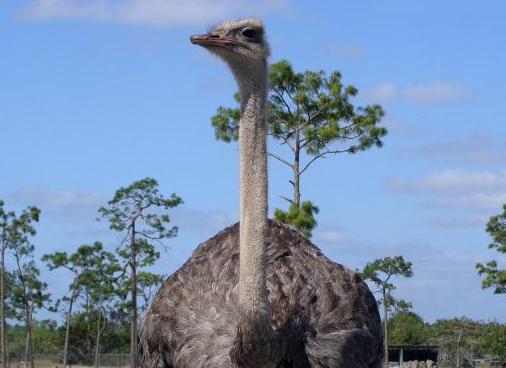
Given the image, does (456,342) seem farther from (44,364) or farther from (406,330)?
(44,364)

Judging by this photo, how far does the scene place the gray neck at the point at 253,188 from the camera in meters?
6.35

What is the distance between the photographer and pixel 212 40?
6.34 meters

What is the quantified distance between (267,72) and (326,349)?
1643 mm

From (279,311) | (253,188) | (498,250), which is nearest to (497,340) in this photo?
(498,250)

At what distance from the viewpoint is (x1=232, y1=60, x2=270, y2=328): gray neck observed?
6352 millimetres

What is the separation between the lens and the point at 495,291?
3625 centimetres

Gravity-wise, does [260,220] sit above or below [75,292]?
below

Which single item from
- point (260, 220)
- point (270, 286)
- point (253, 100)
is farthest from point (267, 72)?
point (270, 286)

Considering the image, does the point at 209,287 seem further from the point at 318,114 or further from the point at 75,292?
the point at 75,292

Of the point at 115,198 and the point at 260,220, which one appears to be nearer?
the point at 260,220

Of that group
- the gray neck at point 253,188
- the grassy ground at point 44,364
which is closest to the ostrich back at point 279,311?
the gray neck at point 253,188

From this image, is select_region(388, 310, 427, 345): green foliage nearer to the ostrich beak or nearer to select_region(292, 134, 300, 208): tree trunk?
select_region(292, 134, 300, 208): tree trunk

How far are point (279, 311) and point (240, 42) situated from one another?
5.32 ft

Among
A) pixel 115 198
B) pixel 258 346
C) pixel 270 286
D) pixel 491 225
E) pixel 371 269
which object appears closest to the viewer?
pixel 258 346
